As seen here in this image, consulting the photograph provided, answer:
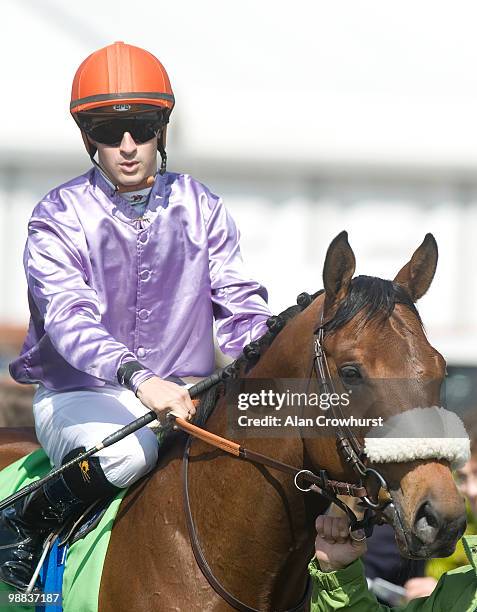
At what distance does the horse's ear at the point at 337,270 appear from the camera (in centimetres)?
267

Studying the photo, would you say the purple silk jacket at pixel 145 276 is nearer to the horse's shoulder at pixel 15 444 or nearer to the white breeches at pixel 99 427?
the white breeches at pixel 99 427

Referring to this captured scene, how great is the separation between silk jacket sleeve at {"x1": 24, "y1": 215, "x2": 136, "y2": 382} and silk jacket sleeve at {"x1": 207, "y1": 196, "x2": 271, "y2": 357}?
449 mm

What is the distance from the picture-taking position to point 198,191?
3.51m

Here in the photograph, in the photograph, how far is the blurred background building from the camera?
6648 mm

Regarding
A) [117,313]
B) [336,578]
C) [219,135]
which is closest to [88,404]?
[117,313]

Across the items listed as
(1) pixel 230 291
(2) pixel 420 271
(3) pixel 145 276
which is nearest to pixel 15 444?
(3) pixel 145 276

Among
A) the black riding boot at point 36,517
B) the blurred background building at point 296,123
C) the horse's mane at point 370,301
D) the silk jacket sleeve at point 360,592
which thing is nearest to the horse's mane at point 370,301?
the horse's mane at point 370,301

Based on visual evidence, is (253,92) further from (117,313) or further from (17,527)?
(17,527)

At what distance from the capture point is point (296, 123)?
6695 millimetres

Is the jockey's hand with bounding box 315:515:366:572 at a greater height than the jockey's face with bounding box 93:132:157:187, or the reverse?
the jockey's face with bounding box 93:132:157:187

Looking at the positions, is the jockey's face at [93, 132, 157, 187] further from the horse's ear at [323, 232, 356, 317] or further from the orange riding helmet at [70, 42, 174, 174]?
the horse's ear at [323, 232, 356, 317]

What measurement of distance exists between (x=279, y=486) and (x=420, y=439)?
52cm

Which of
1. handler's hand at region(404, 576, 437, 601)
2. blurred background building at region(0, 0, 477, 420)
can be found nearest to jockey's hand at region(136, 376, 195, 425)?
handler's hand at region(404, 576, 437, 601)

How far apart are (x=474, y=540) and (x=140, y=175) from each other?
4.98 ft
